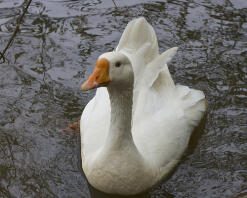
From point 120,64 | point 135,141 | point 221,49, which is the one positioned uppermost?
point 120,64

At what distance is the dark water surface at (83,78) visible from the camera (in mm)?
4879

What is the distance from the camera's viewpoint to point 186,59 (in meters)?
6.84

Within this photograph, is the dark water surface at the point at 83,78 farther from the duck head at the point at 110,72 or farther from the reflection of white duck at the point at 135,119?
the duck head at the point at 110,72

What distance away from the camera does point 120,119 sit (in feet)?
13.8

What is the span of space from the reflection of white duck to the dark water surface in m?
0.32

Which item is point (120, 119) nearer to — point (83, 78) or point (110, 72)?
point (110, 72)

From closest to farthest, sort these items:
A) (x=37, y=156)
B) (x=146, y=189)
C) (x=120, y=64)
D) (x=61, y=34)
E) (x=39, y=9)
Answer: (x=120, y=64) < (x=146, y=189) < (x=37, y=156) < (x=61, y=34) < (x=39, y=9)

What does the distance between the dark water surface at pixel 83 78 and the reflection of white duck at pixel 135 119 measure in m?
0.32

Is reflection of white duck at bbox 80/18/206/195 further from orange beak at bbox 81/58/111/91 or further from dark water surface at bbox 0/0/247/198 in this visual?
dark water surface at bbox 0/0/247/198

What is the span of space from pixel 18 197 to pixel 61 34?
352 centimetres

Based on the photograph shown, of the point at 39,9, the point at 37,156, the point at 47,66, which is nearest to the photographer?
the point at 37,156

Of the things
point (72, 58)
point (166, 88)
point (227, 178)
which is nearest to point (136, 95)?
point (166, 88)

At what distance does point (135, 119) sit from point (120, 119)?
2.09 ft

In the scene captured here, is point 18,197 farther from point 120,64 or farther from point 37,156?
point 120,64
